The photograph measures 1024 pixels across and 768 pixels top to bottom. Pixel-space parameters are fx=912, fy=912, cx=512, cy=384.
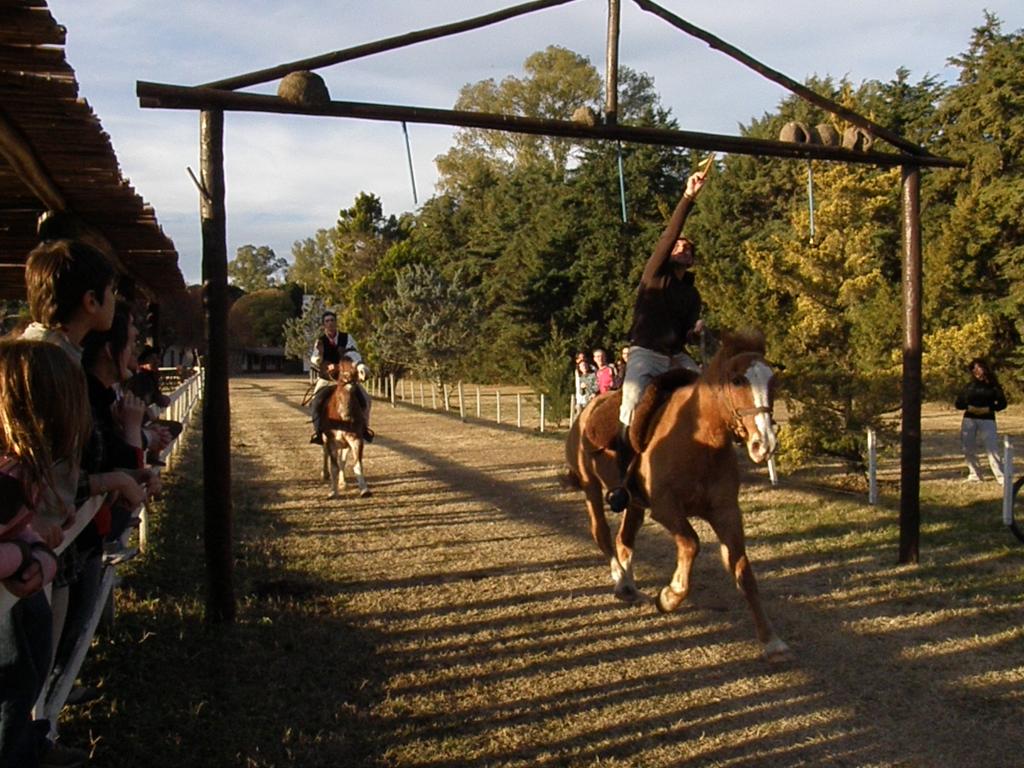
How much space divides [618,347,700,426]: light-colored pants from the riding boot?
128 millimetres

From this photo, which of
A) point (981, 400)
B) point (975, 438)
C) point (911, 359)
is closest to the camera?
point (911, 359)

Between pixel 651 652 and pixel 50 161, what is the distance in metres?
5.07

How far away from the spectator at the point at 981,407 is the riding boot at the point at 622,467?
9040mm

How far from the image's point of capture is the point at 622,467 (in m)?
7.37

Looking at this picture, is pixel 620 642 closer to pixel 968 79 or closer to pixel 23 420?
pixel 23 420

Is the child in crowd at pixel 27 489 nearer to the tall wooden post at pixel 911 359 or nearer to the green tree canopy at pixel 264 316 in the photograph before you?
the tall wooden post at pixel 911 359

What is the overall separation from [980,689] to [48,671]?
5089 millimetres

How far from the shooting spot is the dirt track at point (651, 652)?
15.7 feet

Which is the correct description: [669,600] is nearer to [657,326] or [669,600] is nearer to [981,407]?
[657,326]

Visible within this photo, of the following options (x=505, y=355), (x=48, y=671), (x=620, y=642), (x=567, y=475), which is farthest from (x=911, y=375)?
(x=505, y=355)

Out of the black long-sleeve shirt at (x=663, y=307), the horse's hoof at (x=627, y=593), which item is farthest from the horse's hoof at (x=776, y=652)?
the black long-sleeve shirt at (x=663, y=307)

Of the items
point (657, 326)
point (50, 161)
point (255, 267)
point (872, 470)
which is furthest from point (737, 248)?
point (255, 267)

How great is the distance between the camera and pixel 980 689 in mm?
5520

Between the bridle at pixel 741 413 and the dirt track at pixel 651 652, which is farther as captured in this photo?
the bridle at pixel 741 413
